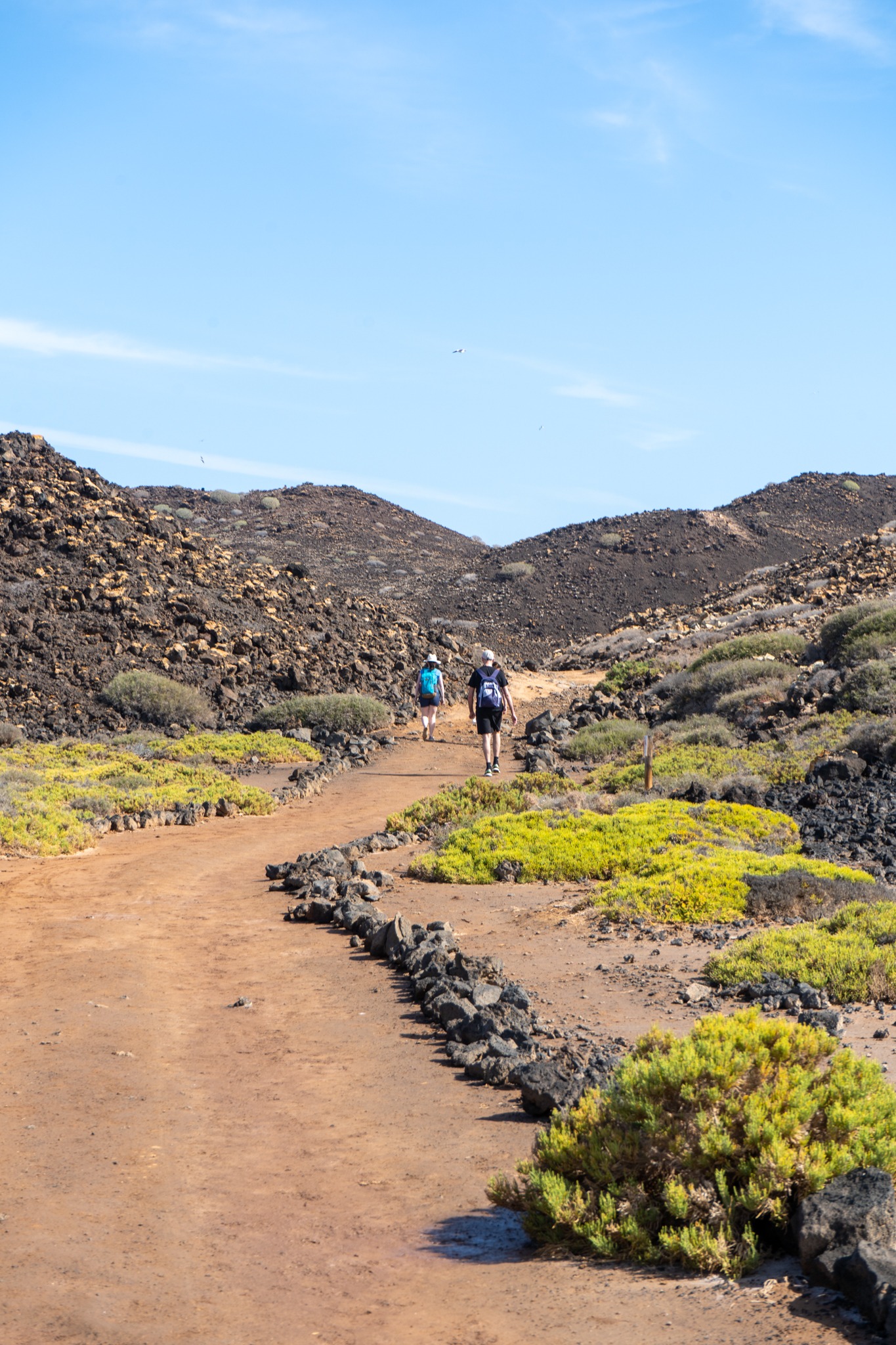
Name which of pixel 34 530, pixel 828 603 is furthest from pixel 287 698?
pixel 828 603

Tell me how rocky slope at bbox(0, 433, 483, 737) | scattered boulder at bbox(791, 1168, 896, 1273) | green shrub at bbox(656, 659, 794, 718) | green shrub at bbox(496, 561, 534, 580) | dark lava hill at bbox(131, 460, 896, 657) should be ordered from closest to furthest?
scattered boulder at bbox(791, 1168, 896, 1273), green shrub at bbox(656, 659, 794, 718), rocky slope at bbox(0, 433, 483, 737), dark lava hill at bbox(131, 460, 896, 657), green shrub at bbox(496, 561, 534, 580)

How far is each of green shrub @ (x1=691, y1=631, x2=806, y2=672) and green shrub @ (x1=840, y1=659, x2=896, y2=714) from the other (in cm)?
537

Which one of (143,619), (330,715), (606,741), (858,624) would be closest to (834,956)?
(606,741)

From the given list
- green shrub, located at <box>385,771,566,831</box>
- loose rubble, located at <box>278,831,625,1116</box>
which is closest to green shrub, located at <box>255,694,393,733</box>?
green shrub, located at <box>385,771,566,831</box>

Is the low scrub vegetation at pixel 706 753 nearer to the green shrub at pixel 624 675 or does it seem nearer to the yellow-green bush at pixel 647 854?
the yellow-green bush at pixel 647 854

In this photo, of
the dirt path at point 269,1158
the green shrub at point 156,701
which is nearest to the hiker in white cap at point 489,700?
the dirt path at point 269,1158

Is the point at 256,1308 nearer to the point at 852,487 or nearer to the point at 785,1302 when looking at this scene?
the point at 785,1302

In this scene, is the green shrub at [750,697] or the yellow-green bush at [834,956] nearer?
the yellow-green bush at [834,956]

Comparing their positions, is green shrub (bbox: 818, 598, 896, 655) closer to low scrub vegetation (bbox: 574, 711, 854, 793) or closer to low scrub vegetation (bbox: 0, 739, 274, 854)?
low scrub vegetation (bbox: 574, 711, 854, 793)

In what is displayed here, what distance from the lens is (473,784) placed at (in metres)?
15.3

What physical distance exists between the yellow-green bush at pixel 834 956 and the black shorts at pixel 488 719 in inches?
391

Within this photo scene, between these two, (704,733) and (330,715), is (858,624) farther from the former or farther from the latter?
(330,715)

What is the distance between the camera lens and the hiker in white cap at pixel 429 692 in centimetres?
2227

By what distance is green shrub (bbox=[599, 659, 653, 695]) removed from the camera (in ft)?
92.6
